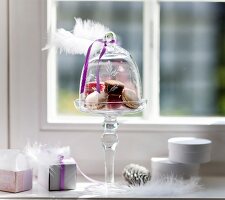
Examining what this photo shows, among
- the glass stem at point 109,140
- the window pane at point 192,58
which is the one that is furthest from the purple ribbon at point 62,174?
the window pane at point 192,58

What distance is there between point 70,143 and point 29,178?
0.29m

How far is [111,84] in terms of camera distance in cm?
164

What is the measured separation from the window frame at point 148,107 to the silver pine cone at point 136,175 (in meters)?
0.20

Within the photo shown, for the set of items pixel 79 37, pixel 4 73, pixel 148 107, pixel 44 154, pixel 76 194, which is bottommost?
pixel 76 194

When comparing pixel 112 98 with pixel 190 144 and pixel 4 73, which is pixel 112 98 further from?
pixel 4 73

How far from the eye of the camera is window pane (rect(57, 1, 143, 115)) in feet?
6.49

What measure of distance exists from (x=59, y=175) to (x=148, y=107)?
0.46m

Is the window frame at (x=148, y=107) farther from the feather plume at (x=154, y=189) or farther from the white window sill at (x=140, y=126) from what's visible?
the feather plume at (x=154, y=189)

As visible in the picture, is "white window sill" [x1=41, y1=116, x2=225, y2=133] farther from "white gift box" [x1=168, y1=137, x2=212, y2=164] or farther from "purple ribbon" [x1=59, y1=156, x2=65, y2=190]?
"purple ribbon" [x1=59, y1=156, x2=65, y2=190]

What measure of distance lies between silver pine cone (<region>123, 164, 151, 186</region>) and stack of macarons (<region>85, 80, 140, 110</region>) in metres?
0.21

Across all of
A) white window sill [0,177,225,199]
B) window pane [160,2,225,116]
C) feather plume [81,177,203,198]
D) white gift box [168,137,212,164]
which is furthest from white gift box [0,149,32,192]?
window pane [160,2,225,116]

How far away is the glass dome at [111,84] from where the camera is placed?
164cm

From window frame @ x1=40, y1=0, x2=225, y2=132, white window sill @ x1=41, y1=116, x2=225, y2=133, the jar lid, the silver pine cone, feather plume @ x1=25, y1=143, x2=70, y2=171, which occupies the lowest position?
the silver pine cone

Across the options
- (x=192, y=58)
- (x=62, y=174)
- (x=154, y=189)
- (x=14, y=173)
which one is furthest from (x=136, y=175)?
(x=192, y=58)
